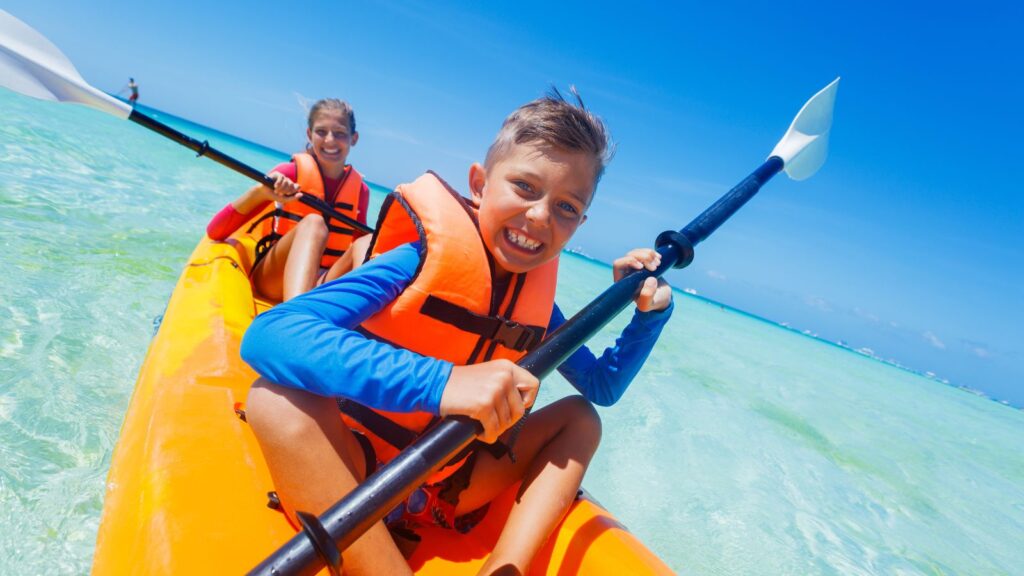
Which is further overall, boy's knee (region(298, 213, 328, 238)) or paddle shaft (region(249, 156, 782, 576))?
boy's knee (region(298, 213, 328, 238))

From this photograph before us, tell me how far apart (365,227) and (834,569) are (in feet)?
11.3

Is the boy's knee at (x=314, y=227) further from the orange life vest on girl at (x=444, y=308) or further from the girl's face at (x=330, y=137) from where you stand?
the orange life vest on girl at (x=444, y=308)

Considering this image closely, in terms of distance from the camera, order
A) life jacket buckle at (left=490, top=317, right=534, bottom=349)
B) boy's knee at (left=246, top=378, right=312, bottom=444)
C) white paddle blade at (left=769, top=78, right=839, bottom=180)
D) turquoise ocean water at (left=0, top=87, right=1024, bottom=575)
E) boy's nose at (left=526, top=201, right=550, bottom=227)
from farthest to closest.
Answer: white paddle blade at (left=769, top=78, right=839, bottom=180)
turquoise ocean water at (left=0, top=87, right=1024, bottom=575)
life jacket buckle at (left=490, top=317, right=534, bottom=349)
boy's nose at (left=526, top=201, right=550, bottom=227)
boy's knee at (left=246, top=378, right=312, bottom=444)

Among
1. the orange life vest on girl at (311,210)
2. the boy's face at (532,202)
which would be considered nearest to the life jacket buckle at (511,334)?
the boy's face at (532,202)

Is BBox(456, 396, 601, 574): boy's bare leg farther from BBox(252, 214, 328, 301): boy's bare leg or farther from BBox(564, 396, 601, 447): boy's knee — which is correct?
BBox(252, 214, 328, 301): boy's bare leg

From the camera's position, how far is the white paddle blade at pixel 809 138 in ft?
8.15

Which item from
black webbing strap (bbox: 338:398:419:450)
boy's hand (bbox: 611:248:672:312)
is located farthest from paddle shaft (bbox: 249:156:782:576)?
black webbing strap (bbox: 338:398:419:450)

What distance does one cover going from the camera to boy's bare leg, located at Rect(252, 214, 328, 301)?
2.49 m

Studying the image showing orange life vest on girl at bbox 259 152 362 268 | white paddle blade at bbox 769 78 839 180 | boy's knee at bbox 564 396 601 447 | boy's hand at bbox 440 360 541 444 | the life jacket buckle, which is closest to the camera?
boy's hand at bbox 440 360 541 444

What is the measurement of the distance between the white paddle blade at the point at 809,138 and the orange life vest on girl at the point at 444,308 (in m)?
1.73

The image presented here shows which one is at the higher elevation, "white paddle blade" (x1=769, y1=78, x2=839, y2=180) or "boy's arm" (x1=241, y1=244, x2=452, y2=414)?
"white paddle blade" (x1=769, y1=78, x2=839, y2=180)

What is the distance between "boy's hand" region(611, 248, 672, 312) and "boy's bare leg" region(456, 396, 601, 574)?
1.12 feet

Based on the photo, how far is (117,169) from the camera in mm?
8039

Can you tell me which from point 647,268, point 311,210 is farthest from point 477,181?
point 311,210
